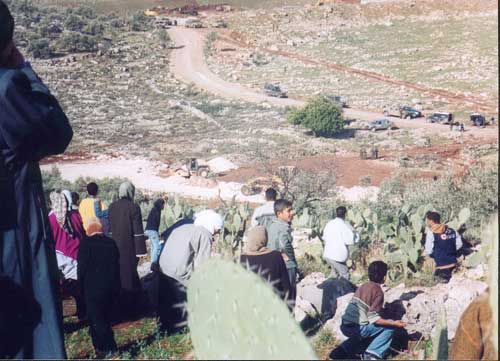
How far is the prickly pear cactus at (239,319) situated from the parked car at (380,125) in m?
26.7

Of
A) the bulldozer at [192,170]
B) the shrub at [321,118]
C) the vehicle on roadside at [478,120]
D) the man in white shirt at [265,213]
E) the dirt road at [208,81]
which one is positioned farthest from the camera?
the dirt road at [208,81]

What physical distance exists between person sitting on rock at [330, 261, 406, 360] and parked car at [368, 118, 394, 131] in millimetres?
23375

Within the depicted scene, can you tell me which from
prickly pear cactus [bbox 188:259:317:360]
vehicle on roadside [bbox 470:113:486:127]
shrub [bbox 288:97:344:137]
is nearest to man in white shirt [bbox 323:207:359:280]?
prickly pear cactus [bbox 188:259:317:360]

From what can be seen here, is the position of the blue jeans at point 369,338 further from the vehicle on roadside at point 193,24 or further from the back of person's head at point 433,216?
the vehicle on roadside at point 193,24

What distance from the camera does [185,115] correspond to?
31516mm

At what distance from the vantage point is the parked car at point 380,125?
1097 inches

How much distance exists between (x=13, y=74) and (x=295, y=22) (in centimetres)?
5351

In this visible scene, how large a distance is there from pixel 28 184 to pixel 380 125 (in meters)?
26.4

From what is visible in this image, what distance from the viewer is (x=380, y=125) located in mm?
27969

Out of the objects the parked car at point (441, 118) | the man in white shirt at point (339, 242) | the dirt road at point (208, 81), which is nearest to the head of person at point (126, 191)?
the man in white shirt at point (339, 242)

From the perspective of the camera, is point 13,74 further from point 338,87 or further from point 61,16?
point 61,16

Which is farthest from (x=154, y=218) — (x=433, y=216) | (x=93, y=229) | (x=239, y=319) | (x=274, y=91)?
(x=274, y=91)

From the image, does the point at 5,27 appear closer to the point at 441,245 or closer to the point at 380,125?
the point at 441,245

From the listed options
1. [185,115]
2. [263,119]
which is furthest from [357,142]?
[185,115]
